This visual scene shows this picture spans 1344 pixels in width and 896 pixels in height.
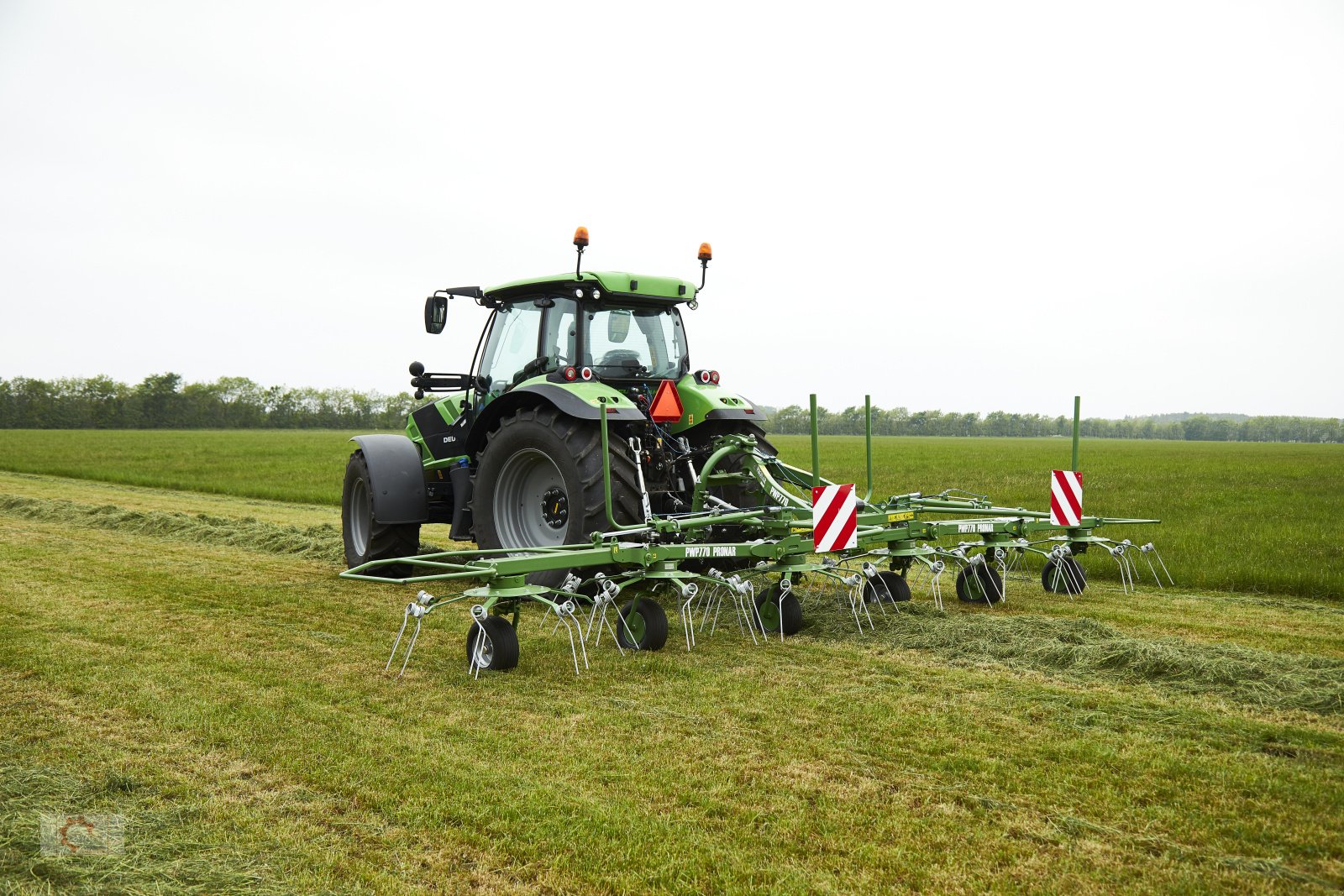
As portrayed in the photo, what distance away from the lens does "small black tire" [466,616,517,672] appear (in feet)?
17.0

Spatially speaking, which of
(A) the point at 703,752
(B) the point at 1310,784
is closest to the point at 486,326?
(A) the point at 703,752

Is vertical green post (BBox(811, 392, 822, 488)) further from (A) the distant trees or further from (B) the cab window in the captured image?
(A) the distant trees

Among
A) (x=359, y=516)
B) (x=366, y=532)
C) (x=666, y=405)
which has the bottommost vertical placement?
(x=366, y=532)

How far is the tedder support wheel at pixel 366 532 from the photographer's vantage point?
321 inches

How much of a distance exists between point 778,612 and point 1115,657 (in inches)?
76.6

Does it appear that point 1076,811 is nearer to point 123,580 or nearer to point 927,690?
point 927,690

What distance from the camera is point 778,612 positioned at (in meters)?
6.28

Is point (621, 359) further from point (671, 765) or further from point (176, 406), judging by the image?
point (176, 406)

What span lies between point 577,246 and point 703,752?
170 inches

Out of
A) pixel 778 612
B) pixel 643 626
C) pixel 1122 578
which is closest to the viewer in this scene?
pixel 643 626

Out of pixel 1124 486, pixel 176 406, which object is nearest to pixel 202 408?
pixel 176 406

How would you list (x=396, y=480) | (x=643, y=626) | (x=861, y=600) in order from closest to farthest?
(x=643, y=626)
(x=861, y=600)
(x=396, y=480)

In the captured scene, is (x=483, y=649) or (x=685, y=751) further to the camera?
(x=483, y=649)

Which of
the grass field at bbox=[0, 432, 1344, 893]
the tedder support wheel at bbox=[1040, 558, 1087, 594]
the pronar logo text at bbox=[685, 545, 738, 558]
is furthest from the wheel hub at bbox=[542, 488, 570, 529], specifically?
the tedder support wheel at bbox=[1040, 558, 1087, 594]
